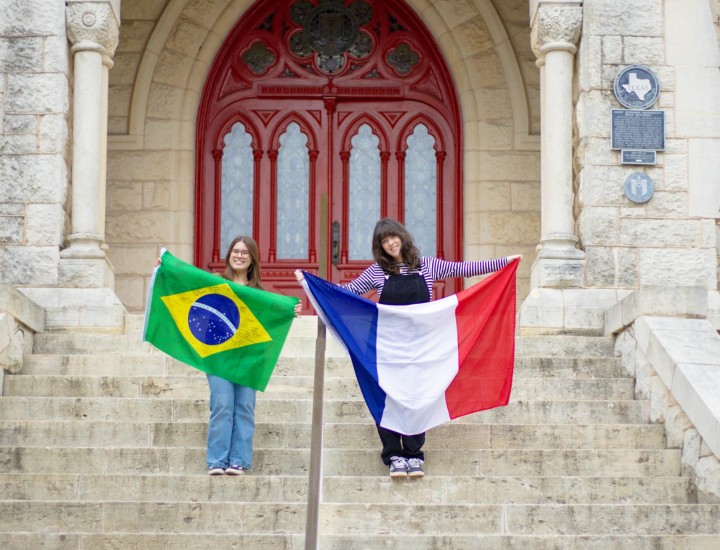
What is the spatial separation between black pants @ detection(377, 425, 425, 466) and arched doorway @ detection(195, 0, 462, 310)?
5577mm

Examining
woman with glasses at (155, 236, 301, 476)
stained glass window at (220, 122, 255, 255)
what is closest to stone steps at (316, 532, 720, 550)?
woman with glasses at (155, 236, 301, 476)

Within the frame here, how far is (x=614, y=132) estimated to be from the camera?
37.0 ft

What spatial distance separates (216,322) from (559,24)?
14.9ft

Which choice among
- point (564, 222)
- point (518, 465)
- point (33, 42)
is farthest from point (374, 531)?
point (33, 42)

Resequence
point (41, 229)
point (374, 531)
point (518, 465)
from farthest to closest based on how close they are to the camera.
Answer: point (41, 229) < point (518, 465) < point (374, 531)

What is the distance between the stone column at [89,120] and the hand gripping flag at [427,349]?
3256mm

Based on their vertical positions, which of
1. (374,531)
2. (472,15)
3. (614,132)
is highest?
(472,15)

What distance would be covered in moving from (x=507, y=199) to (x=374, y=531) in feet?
20.6

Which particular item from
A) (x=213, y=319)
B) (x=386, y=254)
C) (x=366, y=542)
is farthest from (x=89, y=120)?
(x=366, y=542)

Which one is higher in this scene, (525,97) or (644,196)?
(525,97)

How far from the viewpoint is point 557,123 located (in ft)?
37.6

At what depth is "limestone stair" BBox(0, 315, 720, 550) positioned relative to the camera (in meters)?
7.64

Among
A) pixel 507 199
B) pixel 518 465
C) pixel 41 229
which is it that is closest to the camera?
pixel 518 465

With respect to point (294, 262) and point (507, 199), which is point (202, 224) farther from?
point (507, 199)
